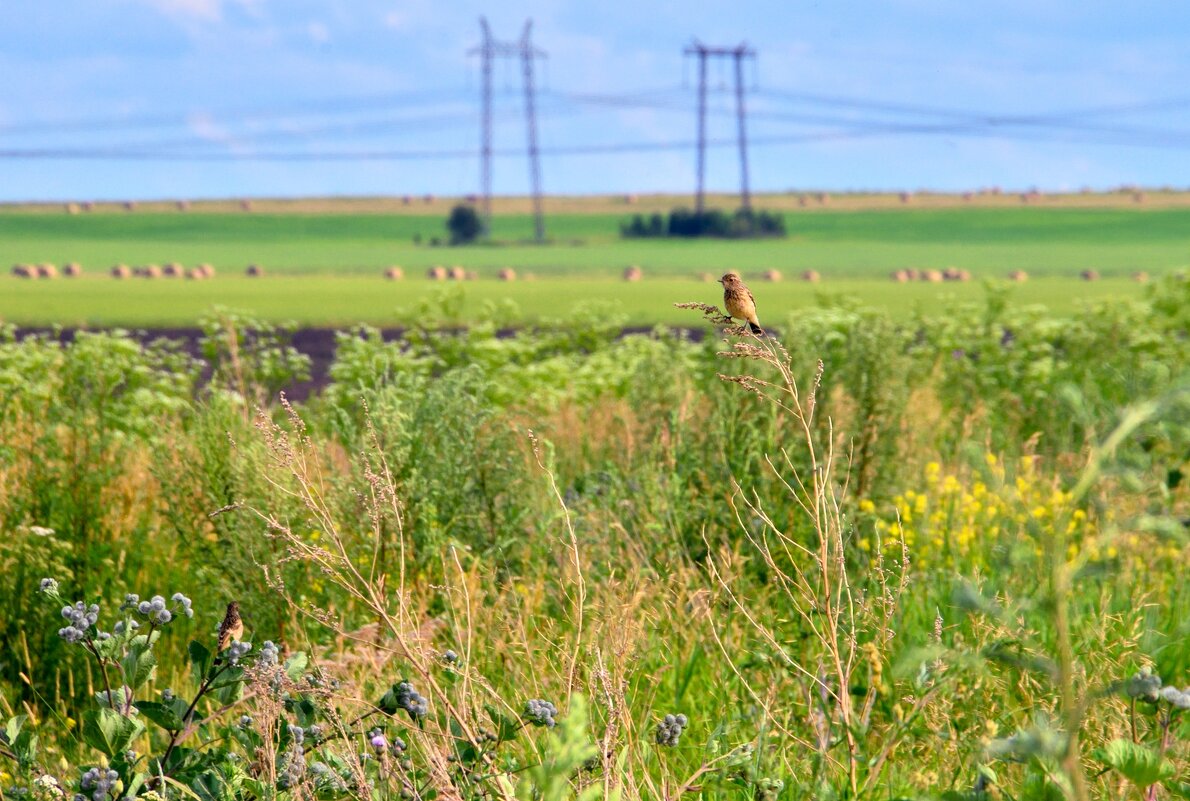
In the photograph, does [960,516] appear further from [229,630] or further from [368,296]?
[368,296]

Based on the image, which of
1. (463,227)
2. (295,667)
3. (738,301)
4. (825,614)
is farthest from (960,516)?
(463,227)

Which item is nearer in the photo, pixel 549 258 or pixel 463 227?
pixel 549 258

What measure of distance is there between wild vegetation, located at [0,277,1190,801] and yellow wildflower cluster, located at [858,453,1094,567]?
4 cm

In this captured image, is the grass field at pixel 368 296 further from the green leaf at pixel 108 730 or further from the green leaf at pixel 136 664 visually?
the green leaf at pixel 108 730

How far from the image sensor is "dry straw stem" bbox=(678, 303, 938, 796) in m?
2.03

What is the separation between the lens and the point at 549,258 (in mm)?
60281

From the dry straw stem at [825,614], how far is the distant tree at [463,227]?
68.2 meters

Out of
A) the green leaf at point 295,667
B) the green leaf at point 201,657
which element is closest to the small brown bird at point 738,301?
the green leaf at point 295,667

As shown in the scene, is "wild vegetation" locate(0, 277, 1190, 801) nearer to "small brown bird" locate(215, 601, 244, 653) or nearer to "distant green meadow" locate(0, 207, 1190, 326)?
"small brown bird" locate(215, 601, 244, 653)

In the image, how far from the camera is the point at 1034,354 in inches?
373

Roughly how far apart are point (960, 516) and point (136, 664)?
13.2 feet

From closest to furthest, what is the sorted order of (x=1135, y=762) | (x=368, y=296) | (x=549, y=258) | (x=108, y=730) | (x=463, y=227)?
(x=1135, y=762) → (x=108, y=730) → (x=368, y=296) → (x=549, y=258) → (x=463, y=227)

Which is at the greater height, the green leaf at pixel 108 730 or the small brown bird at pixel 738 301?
the small brown bird at pixel 738 301

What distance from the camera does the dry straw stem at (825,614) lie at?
6.66ft
